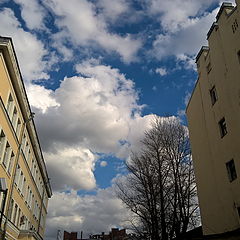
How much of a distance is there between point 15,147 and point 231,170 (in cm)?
1587

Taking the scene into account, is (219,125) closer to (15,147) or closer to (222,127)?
(222,127)

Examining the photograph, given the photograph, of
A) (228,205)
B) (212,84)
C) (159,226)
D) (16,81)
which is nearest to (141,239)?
(159,226)

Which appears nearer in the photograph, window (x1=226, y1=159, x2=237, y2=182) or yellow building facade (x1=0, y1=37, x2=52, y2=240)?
window (x1=226, y1=159, x2=237, y2=182)

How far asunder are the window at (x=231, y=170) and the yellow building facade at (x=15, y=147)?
12427mm

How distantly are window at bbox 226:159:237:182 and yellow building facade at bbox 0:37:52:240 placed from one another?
40.8ft

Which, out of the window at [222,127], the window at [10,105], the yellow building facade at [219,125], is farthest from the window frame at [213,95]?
the window at [10,105]

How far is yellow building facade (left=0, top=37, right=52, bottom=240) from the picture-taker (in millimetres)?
19672

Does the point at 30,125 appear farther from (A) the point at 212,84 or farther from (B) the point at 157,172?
(A) the point at 212,84

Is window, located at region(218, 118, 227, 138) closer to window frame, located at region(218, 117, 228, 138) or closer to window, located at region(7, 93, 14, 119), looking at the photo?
window frame, located at region(218, 117, 228, 138)

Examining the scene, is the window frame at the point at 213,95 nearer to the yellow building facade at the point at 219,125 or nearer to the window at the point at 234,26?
the yellow building facade at the point at 219,125

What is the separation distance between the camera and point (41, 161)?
127ft

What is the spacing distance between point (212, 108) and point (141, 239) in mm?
15769

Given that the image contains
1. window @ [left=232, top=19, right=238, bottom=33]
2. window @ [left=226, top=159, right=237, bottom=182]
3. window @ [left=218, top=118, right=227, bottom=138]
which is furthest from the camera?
window @ [left=218, top=118, right=227, bottom=138]

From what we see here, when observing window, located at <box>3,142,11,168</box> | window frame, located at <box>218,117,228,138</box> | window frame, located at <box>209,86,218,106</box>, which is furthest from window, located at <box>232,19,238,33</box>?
window, located at <box>3,142,11,168</box>
